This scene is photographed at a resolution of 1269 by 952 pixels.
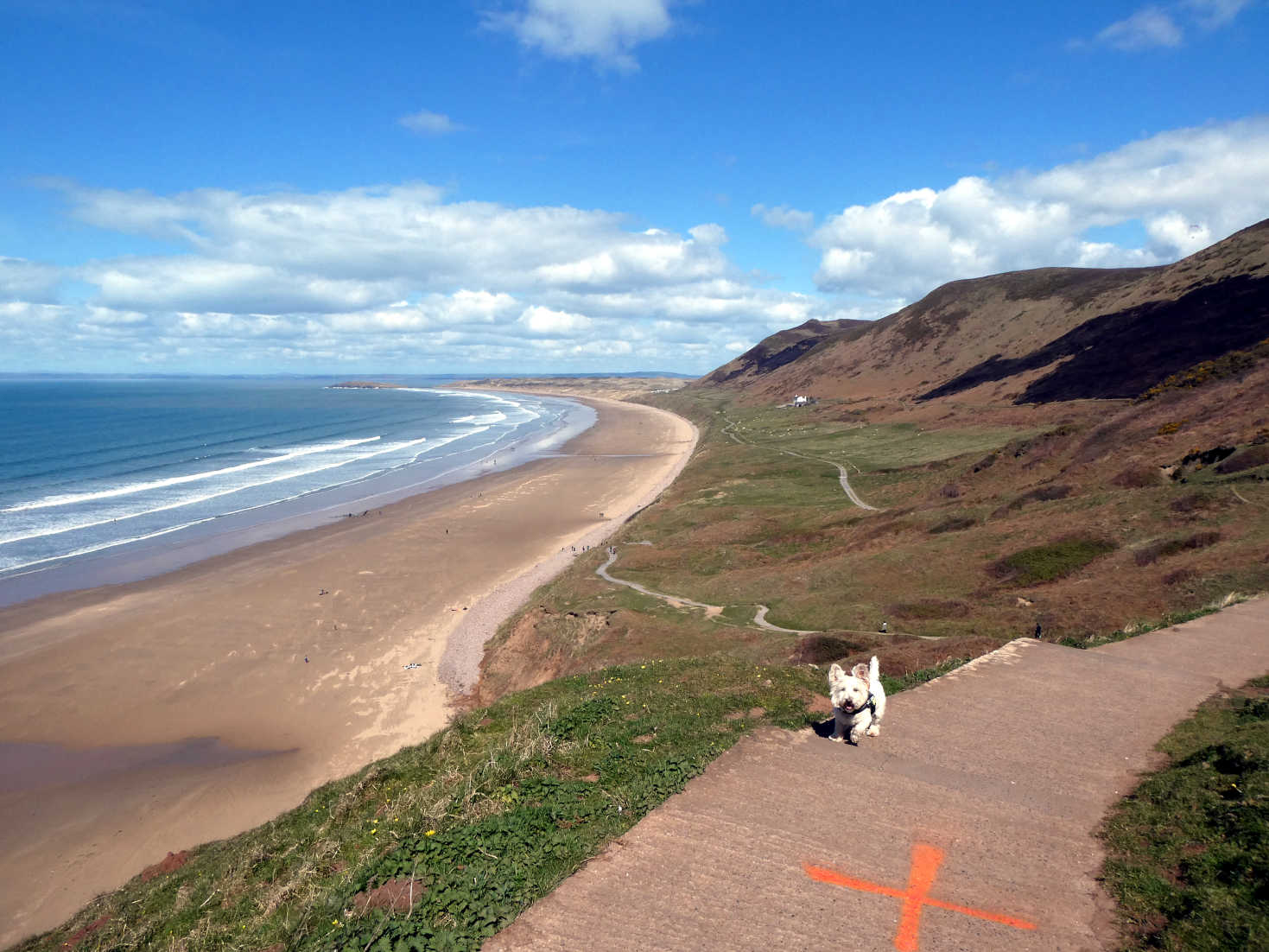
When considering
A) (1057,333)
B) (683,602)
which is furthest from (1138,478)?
(1057,333)

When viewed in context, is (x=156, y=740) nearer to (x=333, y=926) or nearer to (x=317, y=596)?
(x=317, y=596)

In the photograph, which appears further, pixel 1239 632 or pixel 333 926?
pixel 1239 632

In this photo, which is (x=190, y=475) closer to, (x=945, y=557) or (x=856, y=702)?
(x=945, y=557)

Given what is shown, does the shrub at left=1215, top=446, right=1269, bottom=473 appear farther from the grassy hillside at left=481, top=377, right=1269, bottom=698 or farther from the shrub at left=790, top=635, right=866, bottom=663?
the shrub at left=790, top=635, right=866, bottom=663

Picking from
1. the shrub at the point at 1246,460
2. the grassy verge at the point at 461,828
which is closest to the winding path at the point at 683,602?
the grassy verge at the point at 461,828

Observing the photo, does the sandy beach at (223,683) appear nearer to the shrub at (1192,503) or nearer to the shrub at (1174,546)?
the shrub at (1174,546)

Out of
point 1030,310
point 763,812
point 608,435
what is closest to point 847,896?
point 763,812
